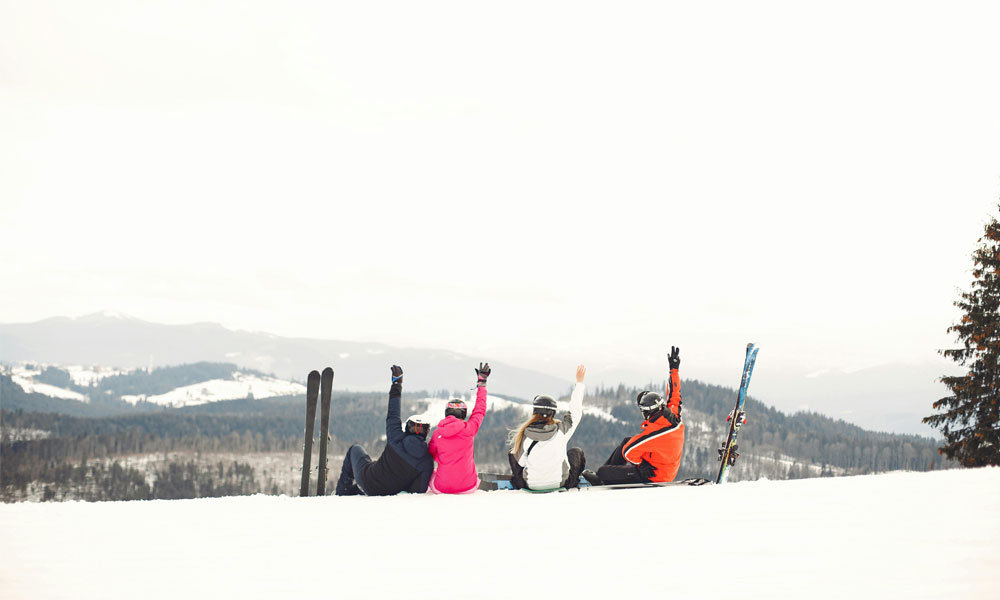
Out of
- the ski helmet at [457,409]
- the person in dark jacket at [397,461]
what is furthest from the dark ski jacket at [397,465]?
the ski helmet at [457,409]

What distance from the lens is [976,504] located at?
8.51 m

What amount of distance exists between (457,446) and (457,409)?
0.58 meters

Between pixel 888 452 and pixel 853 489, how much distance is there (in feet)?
694

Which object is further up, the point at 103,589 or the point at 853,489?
the point at 853,489

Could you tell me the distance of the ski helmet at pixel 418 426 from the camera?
11156mm

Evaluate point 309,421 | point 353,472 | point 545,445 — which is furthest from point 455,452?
point 309,421

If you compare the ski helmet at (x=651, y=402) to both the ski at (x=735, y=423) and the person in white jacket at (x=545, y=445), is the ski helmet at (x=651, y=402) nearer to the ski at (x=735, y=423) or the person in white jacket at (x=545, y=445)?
the person in white jacket at (x=545, y=445)

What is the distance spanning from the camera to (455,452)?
1141 centimetres

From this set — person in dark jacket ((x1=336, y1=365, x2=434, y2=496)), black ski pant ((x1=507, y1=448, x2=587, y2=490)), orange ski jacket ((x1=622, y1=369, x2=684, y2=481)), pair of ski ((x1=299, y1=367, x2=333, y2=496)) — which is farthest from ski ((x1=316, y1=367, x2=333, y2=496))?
orange ski jacket ((x1=622, y1=369, x2=684, y2=481))

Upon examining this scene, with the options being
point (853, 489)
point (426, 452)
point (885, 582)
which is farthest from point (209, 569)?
point (853, 489)

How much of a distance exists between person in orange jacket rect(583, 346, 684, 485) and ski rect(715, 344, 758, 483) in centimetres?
281

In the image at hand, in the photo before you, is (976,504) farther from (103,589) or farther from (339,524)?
(103,589)

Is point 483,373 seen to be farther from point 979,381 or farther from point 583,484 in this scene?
point 979,381

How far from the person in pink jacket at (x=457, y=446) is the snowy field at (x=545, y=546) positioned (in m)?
0.80
